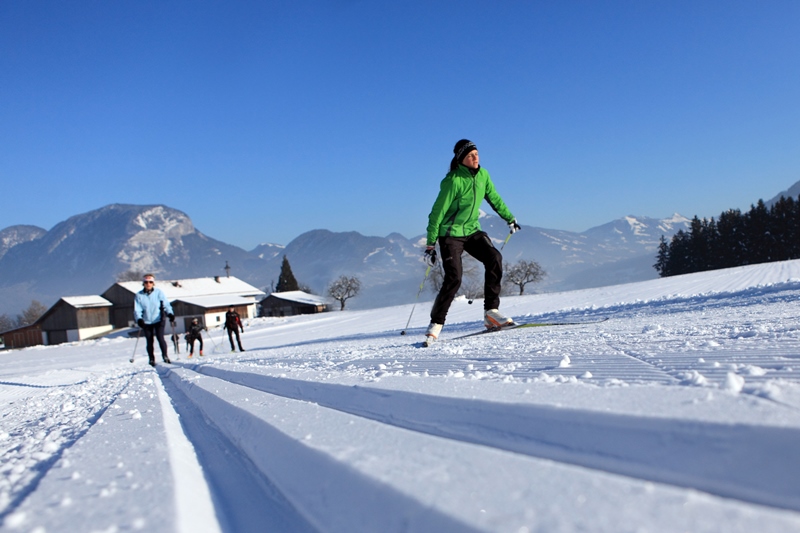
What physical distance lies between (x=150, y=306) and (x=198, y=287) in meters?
65.7

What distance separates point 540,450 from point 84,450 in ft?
5.61

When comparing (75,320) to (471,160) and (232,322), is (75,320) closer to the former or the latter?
(232,322)

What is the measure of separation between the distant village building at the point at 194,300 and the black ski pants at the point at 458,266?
57026 mm

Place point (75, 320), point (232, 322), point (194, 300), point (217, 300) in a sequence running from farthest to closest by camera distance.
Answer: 1. point (217, 300)
2. point (194, 300)
3. point (75, 320)
4. point (232, 322)

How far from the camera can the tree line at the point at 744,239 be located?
55088mm

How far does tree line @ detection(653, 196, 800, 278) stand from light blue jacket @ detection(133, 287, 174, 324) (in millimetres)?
63611

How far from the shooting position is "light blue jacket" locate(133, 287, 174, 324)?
33.1 feet

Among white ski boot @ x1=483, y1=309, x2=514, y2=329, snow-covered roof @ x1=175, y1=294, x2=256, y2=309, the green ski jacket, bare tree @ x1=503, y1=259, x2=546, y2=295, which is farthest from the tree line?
the green ski jacket

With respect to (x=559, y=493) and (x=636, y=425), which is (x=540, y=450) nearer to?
(x=636, y=425)

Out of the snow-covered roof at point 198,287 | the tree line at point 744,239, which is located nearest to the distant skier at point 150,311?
the snow-covered roof at point 198,287

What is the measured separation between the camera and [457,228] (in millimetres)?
5559

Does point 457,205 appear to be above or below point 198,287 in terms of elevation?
below

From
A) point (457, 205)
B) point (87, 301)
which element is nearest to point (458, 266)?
point (457, 205)

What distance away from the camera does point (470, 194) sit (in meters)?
Answer: 5.56
